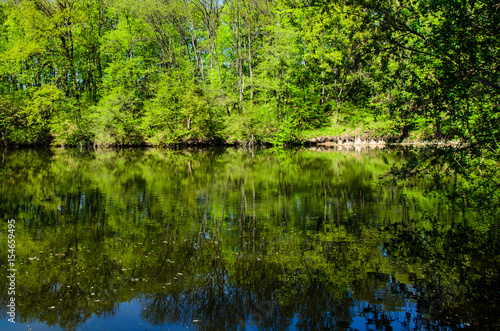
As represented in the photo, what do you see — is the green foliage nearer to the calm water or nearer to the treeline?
the treeline

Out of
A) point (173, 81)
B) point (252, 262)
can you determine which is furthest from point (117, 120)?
point (252, 262)

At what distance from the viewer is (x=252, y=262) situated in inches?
251

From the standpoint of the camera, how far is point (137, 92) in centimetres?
4428

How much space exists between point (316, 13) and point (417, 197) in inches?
250

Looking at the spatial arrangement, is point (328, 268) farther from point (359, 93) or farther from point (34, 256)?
point (359, 93)

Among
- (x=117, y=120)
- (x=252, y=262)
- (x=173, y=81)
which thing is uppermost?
(x=173, y=81)

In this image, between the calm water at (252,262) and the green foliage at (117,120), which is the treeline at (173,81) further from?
the calm water at (252,262)

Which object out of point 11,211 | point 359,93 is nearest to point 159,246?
point 11,211

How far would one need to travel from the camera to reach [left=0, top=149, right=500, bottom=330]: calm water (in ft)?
15.7

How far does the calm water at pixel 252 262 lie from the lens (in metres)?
4.77

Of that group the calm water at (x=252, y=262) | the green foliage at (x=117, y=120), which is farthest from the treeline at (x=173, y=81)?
the calm water at (x=252, y=262)

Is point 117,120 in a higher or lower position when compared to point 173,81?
lower

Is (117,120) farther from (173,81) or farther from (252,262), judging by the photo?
(252,262)

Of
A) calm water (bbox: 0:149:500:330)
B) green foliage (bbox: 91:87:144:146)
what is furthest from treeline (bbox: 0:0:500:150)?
calm water (bbox: 0:149:500:330)
